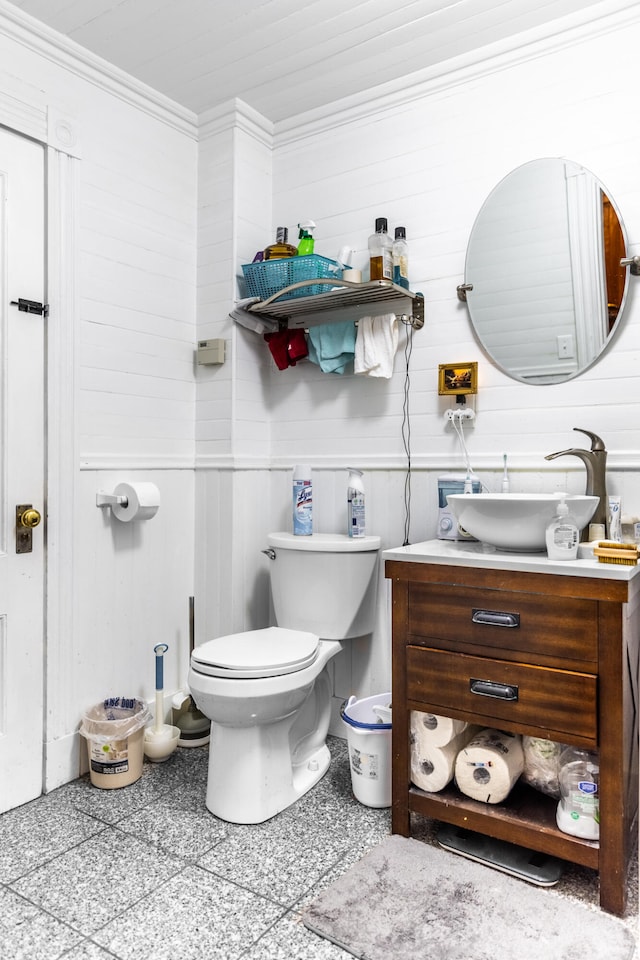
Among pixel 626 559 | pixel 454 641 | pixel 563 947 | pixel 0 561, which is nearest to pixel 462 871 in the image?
pixel 563 947

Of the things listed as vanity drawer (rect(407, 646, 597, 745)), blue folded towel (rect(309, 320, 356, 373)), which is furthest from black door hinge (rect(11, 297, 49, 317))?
vanity drawer (rect(407, 646, 597, 745))

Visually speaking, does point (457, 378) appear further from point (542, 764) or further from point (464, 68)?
point (542, 764)

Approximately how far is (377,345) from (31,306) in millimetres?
1122

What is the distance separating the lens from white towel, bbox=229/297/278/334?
2.41 metres

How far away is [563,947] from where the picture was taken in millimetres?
1359

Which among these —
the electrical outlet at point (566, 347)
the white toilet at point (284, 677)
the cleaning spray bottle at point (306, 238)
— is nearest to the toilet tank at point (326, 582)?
the white toilet at point (284, 677)

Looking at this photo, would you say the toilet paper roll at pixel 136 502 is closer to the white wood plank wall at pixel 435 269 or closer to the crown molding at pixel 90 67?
the white wood plank wall at pixel 435 269

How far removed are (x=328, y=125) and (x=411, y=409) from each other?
1152mm

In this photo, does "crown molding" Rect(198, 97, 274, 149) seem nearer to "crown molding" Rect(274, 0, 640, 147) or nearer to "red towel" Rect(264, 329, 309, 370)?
"crown molding" Rect(274, 0, 640, 147)

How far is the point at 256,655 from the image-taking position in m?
1.89

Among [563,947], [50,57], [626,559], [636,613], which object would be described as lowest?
[563,947]

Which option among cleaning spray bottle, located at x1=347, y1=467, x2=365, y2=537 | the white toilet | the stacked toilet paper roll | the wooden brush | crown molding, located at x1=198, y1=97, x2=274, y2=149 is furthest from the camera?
crown molding, located at x1=198, y1=97, x2=274, y2=149

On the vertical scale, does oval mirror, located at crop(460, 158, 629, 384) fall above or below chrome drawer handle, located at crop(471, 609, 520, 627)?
above

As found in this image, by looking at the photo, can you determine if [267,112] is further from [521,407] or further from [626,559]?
[626,559]
